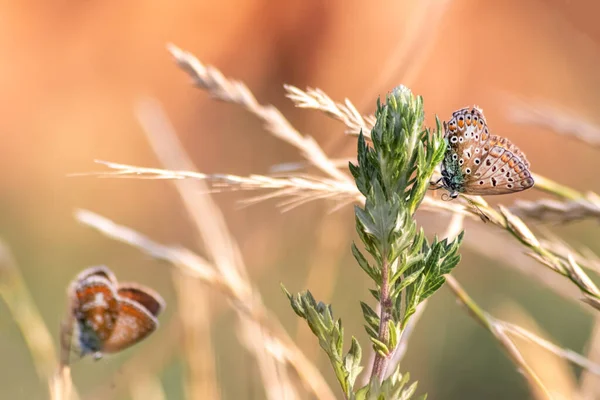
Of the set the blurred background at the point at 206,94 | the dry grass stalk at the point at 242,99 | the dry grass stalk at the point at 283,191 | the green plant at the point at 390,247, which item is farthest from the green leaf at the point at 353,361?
the blurred background at the point at 206,94

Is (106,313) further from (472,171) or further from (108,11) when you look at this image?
(108,11)

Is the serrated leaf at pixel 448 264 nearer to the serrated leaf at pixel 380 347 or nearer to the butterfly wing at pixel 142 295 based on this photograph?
the serrated leaf at pixel 380 347

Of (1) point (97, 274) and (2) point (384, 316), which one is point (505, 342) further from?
(1) point (97, 274)

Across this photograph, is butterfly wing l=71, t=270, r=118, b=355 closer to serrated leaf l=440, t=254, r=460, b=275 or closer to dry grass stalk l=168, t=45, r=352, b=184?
dry grass stalk l=168, t=45, r=352, b=184

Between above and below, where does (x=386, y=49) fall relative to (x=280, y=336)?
above

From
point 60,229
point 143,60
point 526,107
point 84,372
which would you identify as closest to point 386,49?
point 143,60

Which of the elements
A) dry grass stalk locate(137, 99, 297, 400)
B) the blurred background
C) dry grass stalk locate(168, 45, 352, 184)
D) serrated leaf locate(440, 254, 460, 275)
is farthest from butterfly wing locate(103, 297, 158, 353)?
the blurred background

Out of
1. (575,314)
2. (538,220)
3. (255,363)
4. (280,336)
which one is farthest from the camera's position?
(575,314)
